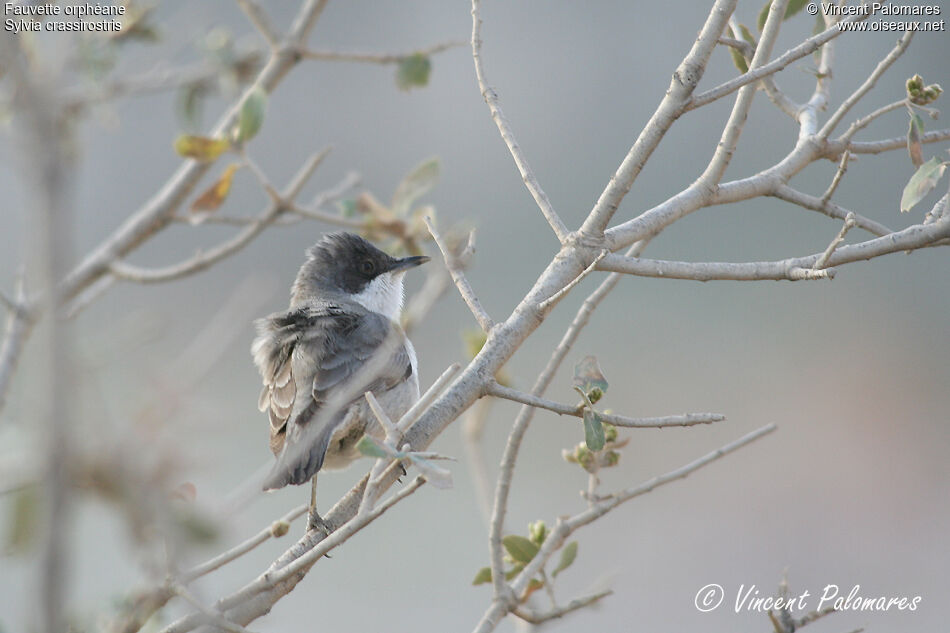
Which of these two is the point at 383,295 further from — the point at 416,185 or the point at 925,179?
the point at 925,179

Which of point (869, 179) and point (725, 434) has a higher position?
point (869, 179)

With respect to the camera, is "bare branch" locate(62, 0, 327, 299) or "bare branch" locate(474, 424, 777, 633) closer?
"bare branch" locate(474, 424, 777, 633)

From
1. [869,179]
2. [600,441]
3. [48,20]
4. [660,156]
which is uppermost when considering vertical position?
[660,156]

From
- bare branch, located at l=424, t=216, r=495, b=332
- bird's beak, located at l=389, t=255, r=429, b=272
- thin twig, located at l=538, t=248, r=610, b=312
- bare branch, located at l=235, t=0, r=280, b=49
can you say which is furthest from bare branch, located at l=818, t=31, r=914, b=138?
bird's beak, located at l=389, t=255, r=429, b=272

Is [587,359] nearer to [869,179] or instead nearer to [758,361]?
[758,361]

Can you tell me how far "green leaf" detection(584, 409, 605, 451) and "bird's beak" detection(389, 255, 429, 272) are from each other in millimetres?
2608

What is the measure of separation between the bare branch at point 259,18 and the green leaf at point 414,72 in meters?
0.50

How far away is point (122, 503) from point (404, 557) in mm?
7963

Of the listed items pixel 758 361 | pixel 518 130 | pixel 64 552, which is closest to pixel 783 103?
pixel 64 552

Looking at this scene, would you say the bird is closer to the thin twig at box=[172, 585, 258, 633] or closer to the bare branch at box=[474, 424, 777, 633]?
the bare branch at box=[474, 424, 777, 633]

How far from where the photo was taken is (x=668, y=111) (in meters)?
2.47

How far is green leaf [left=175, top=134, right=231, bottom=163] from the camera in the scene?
3078 mm

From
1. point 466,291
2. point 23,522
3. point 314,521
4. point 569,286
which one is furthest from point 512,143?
point 23,522

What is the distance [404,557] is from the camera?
8.95 metres
